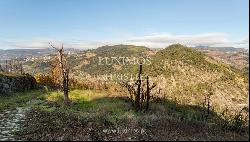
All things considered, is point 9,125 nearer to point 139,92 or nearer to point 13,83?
point 139,92

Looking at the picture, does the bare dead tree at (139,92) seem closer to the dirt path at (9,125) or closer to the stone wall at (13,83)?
the dirt path at (9,125)

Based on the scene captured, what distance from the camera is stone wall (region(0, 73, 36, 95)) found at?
50.4m

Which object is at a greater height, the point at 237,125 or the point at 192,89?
the point at 237,125

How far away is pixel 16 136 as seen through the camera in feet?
58.1

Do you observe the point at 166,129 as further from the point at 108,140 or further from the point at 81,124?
the point at 81,124

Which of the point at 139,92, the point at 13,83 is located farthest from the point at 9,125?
the point at 13,83

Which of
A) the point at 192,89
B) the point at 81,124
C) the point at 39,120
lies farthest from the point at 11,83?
the point at 192,89

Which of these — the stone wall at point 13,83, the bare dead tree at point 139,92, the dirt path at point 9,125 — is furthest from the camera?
the stone wall at point 13,83

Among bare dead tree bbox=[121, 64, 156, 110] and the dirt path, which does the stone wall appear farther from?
the dirt path

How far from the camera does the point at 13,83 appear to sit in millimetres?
55781

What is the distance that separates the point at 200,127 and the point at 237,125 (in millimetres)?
2174

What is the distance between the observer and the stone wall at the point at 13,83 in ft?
165

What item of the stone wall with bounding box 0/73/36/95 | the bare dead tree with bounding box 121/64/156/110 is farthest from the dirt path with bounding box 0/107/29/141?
the stone wall with bounding box 0/73/36/95

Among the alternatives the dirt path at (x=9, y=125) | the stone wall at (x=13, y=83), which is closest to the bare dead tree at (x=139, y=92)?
the dirt path at (x=9, y=125)
